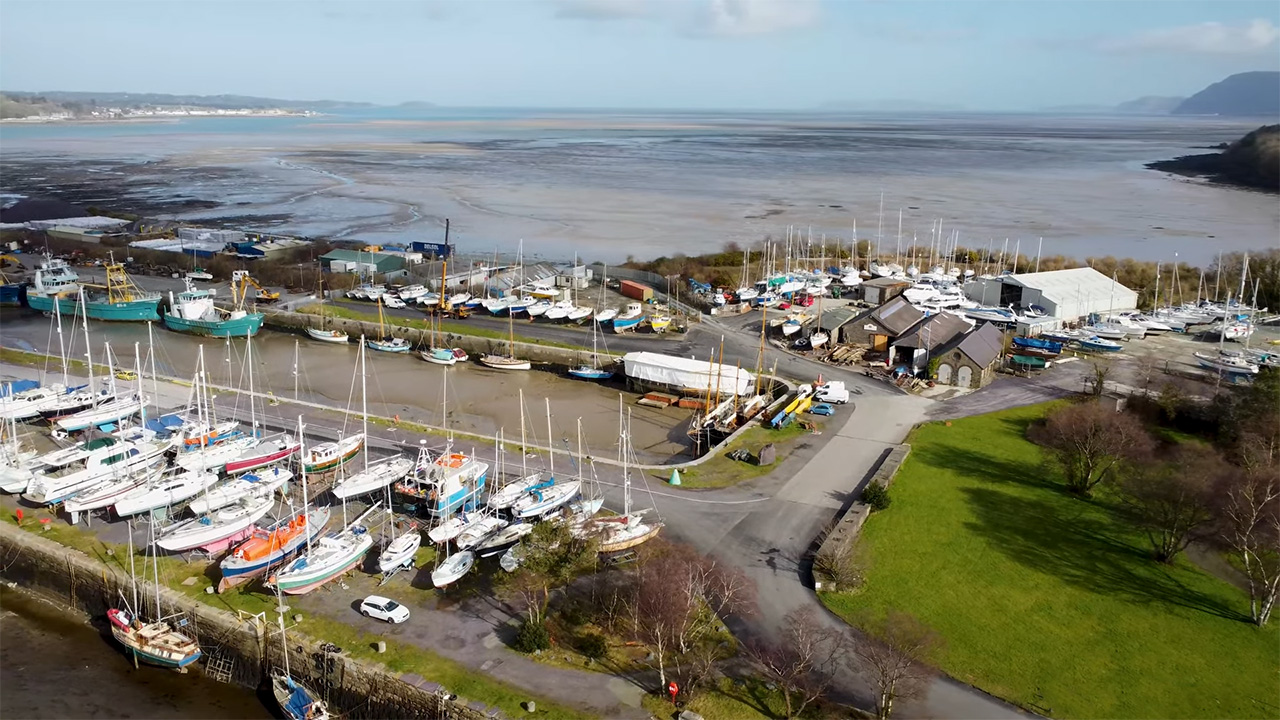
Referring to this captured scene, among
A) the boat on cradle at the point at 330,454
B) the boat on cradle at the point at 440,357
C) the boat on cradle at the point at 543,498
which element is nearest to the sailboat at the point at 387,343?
the boat on cradle at the point at 440,357

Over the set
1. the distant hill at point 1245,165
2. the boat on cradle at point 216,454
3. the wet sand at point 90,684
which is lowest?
the wet sand at point 90,684

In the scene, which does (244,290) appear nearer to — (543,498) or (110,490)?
(110,490)

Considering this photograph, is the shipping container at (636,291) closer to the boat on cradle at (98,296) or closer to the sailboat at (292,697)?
the boat on cradle at (98,296)

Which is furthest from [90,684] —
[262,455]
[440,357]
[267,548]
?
[440,357]

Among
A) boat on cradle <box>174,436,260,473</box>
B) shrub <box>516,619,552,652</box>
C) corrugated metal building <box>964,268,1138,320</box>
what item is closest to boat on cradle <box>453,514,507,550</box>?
shrub <box>516,619,552,652</box>

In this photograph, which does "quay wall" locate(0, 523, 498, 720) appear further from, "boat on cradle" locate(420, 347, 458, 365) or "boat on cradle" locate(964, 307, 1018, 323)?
"boat on cradle" locate(964, 307, 1018, 323)

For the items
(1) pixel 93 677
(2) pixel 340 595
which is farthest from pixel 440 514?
(1) pixel 93 677
